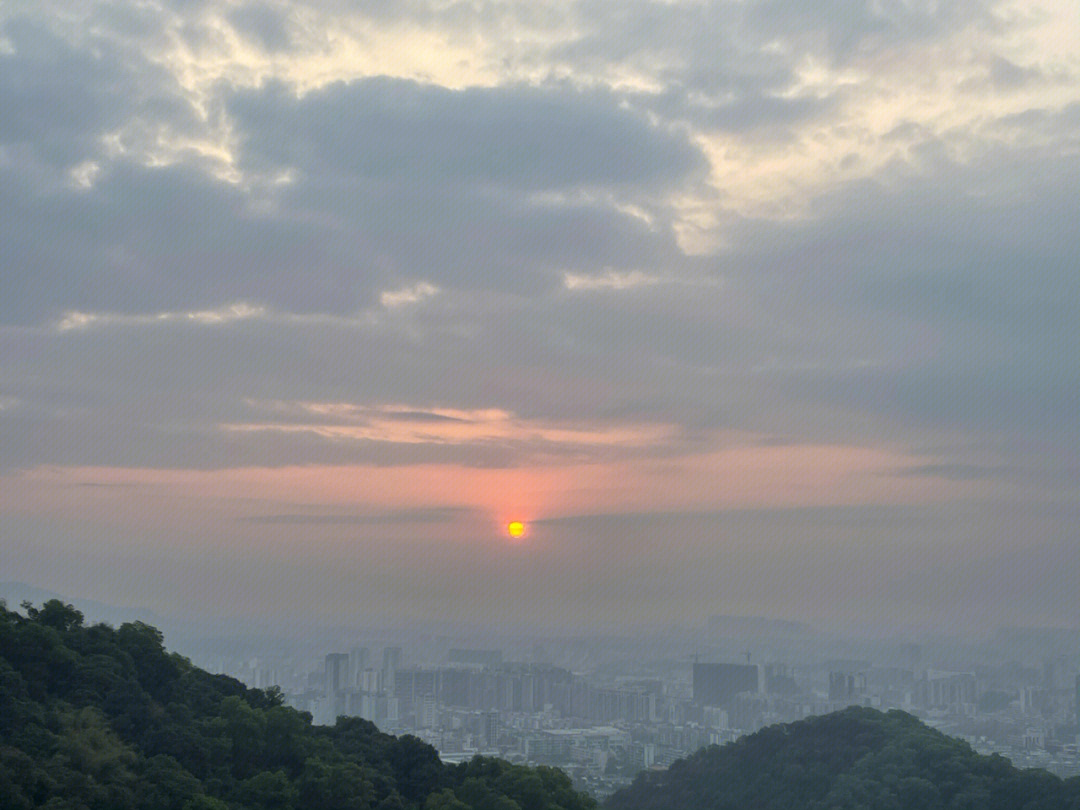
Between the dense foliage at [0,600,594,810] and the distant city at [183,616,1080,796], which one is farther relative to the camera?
the distant city at [183,616,1080,796]

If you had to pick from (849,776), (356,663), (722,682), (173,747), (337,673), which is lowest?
(849,776)

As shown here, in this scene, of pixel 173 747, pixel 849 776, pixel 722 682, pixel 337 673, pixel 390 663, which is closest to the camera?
pixel 173 747

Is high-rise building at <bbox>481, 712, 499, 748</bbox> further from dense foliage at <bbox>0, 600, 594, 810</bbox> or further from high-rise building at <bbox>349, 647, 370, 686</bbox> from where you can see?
dense foliage at <bbox>0, 600, 594, 810</bbox>

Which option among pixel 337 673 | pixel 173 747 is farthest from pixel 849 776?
pixel 337 673

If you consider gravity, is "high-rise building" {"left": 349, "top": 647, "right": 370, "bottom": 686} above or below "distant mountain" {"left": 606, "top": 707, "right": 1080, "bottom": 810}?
above

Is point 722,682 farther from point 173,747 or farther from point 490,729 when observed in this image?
point 173,747

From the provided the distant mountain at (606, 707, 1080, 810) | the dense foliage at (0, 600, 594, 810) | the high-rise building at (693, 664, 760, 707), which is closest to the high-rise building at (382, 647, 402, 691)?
the high-rise building at (693, 664, 760, 707)
